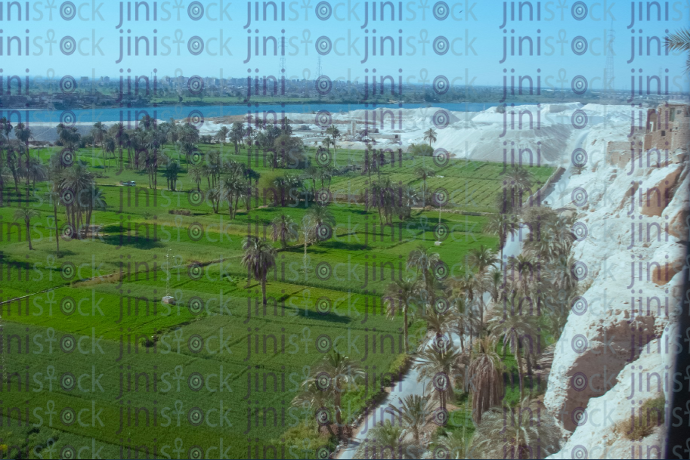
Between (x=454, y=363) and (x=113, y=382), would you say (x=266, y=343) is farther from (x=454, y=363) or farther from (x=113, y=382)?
(x=454, y=363)

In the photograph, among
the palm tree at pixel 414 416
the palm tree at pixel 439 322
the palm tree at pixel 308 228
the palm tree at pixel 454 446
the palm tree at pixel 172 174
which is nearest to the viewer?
the palm tree at pixel 454 446

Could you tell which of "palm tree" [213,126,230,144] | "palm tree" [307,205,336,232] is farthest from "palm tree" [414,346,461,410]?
"palm tree" [213,126,230,144]

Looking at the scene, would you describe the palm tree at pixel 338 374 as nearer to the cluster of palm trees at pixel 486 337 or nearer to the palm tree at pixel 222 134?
the cluster of palm trees at pixel 486 337

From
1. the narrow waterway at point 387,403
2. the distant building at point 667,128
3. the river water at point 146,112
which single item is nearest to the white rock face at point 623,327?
the narrow waterway at point 387,403

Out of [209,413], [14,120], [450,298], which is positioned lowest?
[209,413]

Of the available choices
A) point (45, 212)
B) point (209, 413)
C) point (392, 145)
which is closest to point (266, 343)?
point (209, 413)

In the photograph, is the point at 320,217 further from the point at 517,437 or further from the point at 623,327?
the point at 517,437

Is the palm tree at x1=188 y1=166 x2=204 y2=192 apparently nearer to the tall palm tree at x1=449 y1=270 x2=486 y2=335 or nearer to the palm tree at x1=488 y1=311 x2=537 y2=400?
the tall palm tree at x1=449 y1=270 x2=486 y2=335
